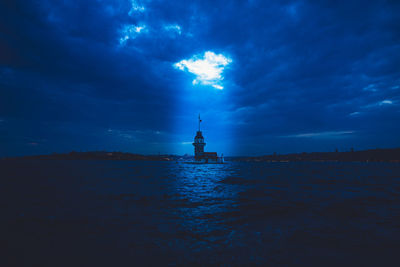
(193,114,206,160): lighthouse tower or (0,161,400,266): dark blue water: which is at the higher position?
(193,114,206,160): lighthouse tower

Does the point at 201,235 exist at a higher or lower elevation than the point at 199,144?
lower

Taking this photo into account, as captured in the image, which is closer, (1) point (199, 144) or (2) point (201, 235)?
(2) point (201, 235)

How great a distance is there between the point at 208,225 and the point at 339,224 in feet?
21.3

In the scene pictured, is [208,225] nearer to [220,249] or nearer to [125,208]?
[220,249]

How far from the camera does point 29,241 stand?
7.36 m

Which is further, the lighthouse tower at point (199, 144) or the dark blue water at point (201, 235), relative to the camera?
the lighthouse tower at point (199, 144)

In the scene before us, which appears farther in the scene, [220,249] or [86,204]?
[86,204]

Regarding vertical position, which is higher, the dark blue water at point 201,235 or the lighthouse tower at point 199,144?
the lighthouse tower at point 199,144

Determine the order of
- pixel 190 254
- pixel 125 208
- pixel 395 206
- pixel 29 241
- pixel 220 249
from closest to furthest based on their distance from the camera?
pixel 190 254, pixel 220 249, pixel 29 241, pixel 125 208, pixel 395 206

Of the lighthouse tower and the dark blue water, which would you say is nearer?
the dark blue water

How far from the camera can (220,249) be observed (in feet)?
21.5

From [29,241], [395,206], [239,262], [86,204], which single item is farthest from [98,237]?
[395,206]

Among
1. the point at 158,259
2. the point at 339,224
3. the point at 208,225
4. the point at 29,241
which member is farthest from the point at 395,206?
the point at 29,241

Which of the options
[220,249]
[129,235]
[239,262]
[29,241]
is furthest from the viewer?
[129,235]
